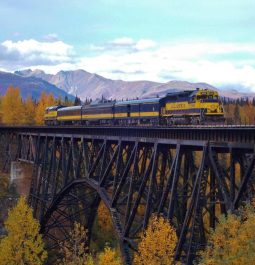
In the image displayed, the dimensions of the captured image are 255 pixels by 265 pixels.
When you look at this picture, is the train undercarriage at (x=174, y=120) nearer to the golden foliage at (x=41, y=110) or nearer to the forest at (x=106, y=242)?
the forest at (x=106, y=242)

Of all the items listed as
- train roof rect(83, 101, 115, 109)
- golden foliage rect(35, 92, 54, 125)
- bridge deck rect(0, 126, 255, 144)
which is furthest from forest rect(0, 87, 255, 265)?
train roof rect(83, 101, 115, 109)

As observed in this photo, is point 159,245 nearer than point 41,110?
A: Yes

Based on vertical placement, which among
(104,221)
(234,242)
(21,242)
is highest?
(234,242)

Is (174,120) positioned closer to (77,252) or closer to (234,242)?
(77,252)

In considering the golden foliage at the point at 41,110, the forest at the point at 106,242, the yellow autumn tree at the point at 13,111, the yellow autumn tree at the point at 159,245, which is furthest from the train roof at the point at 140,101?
the golden foliage at the point at 41,110

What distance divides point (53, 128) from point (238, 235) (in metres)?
33.0

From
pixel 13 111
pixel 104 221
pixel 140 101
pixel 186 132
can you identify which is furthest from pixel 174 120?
pixel 13 111

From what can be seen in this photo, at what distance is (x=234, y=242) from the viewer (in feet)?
63.5

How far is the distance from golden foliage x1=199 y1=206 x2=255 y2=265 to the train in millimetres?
18652

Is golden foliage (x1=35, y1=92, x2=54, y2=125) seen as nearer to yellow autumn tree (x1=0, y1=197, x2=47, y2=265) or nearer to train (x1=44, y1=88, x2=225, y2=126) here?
train (x1=44, y1=88, x2=225, y2=126)

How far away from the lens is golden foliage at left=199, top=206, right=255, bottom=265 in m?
18.3

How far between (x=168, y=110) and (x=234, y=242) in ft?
83.3

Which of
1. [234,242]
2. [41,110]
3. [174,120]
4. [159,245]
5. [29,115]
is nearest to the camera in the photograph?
[234,242]

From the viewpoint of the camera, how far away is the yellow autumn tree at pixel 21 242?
41.5 m
